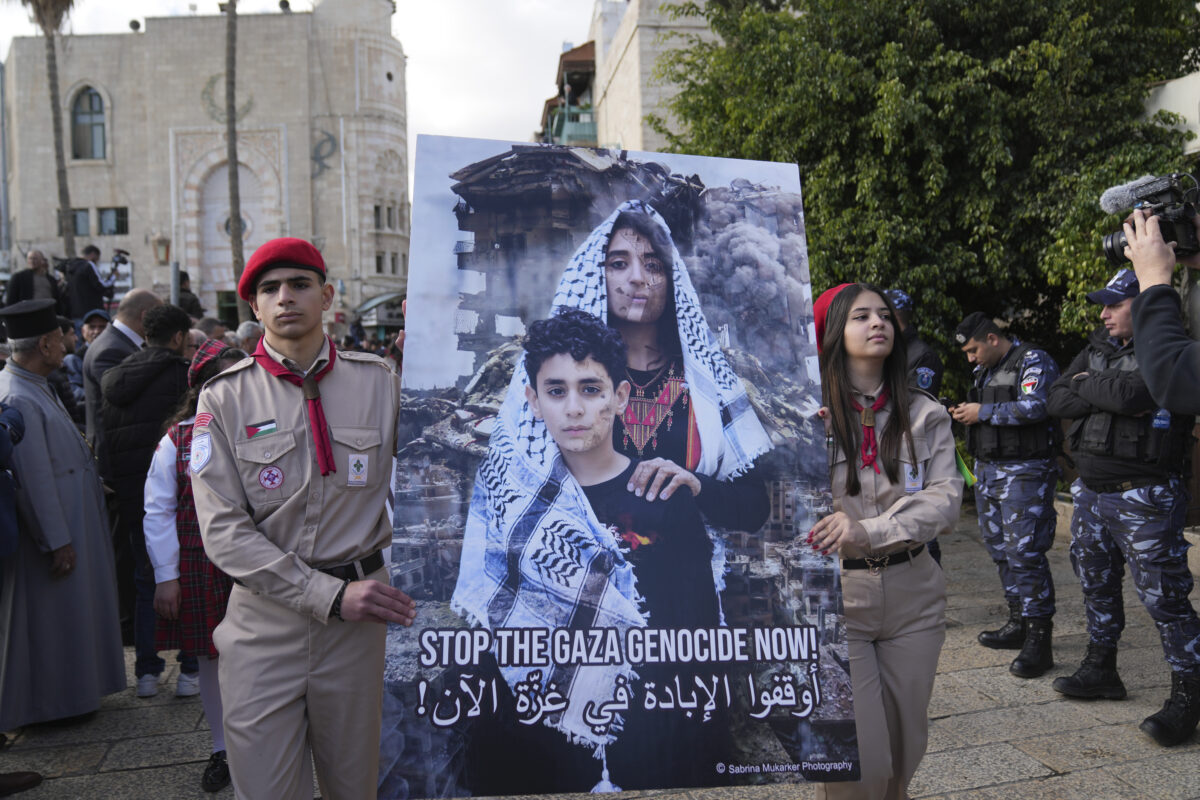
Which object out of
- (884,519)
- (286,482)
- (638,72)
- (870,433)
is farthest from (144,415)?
(638,72)

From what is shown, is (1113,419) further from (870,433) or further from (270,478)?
(270,478)

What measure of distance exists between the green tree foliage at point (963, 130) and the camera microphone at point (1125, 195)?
6.16m

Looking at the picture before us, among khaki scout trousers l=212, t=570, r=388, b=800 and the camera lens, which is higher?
the camera lens

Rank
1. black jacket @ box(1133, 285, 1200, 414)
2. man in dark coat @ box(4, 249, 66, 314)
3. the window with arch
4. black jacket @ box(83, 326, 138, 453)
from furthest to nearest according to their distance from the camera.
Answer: the window with arch < man in dark coat @ box(4, 249, 66, 314) < black jacket @ box(83, 326, 138, 453) < black jacket @ box(1133, 285, 1200, 414)

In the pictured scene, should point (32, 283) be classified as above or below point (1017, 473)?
above

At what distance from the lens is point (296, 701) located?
2.51 metres

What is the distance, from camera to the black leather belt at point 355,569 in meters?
2.59

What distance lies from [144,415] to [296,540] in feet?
10.6

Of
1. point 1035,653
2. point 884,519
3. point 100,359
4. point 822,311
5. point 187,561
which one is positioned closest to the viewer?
point 884,519

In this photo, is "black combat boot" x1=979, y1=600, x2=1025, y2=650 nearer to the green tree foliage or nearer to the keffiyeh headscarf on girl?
the keffiyeh headscarf on girl

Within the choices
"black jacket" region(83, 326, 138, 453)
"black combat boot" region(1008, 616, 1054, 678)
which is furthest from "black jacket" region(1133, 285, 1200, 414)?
"black jacket" region(83, 326, 138, 453)

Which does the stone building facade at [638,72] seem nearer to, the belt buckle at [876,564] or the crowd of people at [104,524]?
the crowd of people at [104,524]

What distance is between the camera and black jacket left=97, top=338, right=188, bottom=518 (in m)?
5.14

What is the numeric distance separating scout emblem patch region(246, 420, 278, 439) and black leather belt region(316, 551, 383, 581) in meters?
0.42
